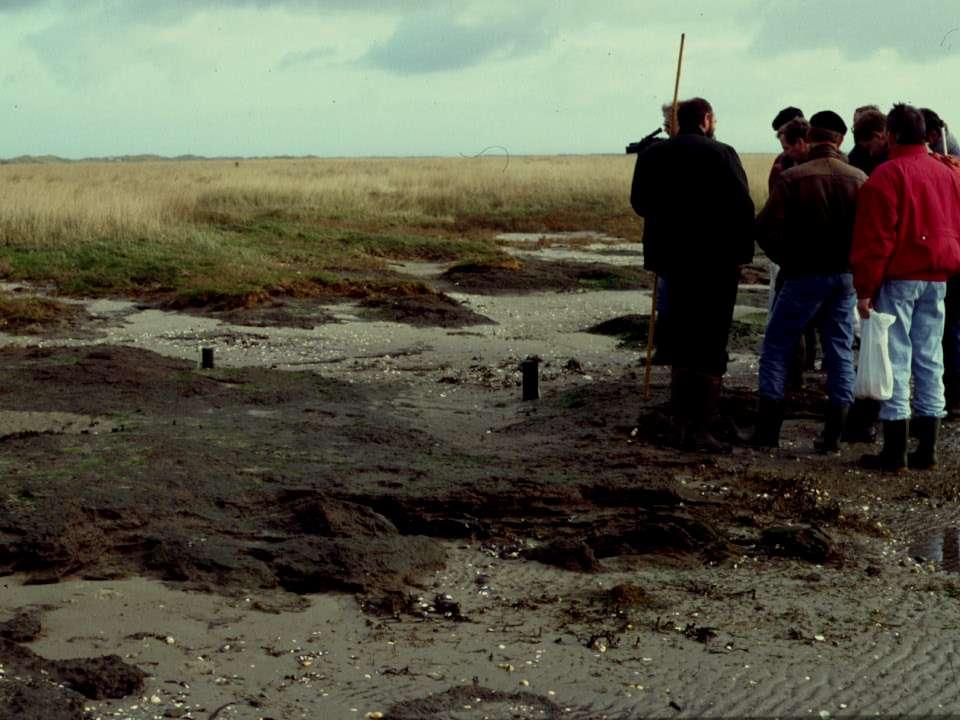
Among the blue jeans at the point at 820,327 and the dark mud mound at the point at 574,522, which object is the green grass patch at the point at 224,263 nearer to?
the blue jeans at the point at 820,327

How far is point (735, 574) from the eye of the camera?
19.0 ft

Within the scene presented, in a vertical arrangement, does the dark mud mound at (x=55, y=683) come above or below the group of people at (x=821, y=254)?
below

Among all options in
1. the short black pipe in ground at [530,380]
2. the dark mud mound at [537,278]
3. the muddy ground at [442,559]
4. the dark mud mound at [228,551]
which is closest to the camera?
the muddy ground at [442,559]

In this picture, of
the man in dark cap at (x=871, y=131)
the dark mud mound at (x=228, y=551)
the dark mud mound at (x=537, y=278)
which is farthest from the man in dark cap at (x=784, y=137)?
the dark mud mound at (x=537, y=278)

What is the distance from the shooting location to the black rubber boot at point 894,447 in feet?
24.8

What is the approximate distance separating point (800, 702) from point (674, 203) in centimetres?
398

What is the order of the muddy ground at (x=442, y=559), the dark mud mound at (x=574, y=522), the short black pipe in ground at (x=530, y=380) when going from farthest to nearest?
1. the short black pipe in ground at (x=530, y=380)
2. the dark mud mound at (x=574, y=522)
3. the muddy ground at (x=442, y=559)

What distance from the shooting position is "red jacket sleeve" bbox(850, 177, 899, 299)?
721 centimetres

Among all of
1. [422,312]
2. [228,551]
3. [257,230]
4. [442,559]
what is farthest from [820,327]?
[257,230]

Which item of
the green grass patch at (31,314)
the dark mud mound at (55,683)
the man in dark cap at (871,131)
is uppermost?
the man in dark cap at (871,131)

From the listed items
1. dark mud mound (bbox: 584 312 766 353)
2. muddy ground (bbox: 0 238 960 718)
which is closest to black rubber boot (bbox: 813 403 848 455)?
muddy ground (bbox: 0 238 960 718)

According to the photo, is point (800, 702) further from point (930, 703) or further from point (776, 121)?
point (776, 121)

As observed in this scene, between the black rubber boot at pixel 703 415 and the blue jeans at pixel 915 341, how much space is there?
958 mm

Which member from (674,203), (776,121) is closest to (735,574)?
(674,203)
